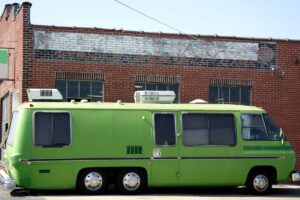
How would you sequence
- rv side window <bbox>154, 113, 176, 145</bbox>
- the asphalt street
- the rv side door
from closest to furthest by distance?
the asphalt street, the rv side door, rv side window <bbox>154, 113, 176, 145</bbox>

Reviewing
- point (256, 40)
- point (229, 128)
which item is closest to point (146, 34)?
point (256, 40)

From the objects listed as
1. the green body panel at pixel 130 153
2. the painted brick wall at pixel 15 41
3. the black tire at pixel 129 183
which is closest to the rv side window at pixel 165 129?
the green body panel at pixel 130 153

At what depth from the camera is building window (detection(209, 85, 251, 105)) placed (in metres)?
20.2

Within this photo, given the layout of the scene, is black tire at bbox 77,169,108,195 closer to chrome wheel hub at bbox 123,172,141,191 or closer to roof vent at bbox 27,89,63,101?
chrome wheel hub at bbox 123,172,141,191

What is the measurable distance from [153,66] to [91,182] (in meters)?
6.08

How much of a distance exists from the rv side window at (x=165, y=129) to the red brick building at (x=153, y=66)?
159 inches

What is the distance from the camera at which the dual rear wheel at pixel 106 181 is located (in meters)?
14.5

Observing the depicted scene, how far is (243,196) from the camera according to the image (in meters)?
15.2

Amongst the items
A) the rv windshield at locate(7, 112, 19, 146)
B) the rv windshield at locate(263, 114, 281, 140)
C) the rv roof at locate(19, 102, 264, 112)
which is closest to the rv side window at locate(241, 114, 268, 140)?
the rv windshield at locate(263, 114, 281, 140)

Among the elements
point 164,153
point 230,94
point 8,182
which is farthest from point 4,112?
point 164,153

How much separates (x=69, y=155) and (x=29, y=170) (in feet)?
3.28

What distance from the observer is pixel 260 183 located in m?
15.7

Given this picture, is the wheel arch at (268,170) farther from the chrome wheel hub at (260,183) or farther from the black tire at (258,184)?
the chrome wheel hub at (260,183)

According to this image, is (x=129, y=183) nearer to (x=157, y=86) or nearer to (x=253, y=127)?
(x=253, y=127)
